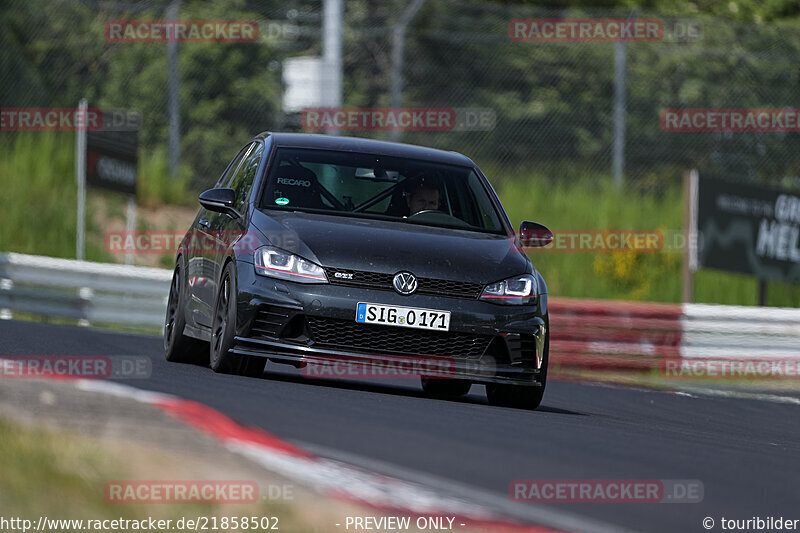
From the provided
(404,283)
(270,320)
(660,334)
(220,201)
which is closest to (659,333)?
(660,334)

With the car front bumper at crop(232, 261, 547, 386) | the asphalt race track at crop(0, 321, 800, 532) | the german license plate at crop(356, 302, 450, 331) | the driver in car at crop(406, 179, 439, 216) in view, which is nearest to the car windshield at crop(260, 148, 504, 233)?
the driver in car at crop(406, 179, 439, 216)

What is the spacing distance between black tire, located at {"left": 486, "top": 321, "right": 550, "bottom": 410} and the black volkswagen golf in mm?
11

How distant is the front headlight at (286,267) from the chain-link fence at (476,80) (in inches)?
529

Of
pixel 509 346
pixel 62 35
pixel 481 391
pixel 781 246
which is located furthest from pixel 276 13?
pixel 509 346

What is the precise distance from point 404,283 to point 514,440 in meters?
2.11

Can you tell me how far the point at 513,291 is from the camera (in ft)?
30.4

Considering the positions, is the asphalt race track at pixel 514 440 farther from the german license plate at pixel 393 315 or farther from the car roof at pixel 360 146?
the car roof at pixel 360 146

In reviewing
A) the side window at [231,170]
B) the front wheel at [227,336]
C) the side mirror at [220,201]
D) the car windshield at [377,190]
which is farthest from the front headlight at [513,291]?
the side window at [231,170]

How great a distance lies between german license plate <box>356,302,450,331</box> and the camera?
8.92m

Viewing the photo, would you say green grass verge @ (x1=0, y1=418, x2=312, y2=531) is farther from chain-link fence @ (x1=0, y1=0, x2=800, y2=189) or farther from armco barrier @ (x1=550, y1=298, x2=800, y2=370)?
chain-link fence @ (x1=0, y1=0, x2=800, y2=189)

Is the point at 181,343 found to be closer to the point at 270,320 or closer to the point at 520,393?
the point at 270,320

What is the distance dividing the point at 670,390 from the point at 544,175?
A: 896 centimetres

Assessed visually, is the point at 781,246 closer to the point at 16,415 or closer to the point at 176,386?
the point at 176,386

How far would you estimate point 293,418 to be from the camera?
666 centimetres
